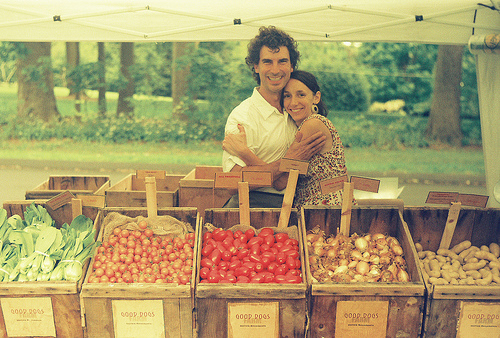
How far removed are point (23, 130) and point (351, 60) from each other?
11.2 meters

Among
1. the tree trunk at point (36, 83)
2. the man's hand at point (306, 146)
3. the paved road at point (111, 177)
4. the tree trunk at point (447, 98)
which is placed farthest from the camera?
the tree trunk at point (36, 83)

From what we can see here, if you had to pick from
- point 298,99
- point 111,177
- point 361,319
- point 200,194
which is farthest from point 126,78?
point 361,319

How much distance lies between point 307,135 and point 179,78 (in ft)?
31.9

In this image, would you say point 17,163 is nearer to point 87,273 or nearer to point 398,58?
point 87,273

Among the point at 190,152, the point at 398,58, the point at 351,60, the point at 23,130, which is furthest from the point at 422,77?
the point at 23,130

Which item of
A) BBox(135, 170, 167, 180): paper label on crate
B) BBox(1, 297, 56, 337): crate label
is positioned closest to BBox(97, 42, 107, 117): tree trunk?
BBox(135, 170, 167, 180): paper label on crate

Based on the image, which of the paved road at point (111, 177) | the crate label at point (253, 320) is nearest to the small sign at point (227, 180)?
the crate label at point (253, 320)

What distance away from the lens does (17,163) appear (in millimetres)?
9883

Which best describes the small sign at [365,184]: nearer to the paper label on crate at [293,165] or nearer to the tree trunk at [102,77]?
the paper label on crate at [293,165]

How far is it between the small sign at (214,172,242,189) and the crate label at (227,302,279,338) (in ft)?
2.53

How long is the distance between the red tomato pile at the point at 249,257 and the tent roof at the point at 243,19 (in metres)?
1.69

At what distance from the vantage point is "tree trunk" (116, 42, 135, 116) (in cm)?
1280

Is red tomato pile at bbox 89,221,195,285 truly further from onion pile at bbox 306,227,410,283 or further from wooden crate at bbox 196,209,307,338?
onion pile at bbox 306,227,410,283

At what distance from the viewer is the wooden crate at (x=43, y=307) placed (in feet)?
7.64
